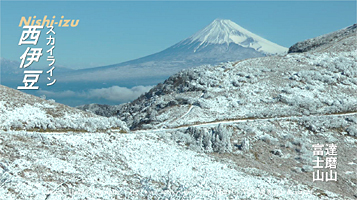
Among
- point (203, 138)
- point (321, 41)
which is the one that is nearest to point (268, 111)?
point (203, 138)

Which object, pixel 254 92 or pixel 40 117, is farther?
pixel 254 92

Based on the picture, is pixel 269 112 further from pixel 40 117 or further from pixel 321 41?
pixel 321 41

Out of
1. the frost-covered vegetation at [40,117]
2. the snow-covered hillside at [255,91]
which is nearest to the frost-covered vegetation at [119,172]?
the frost-covered vegetation at [40,117]

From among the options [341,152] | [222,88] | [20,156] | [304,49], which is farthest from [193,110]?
[304,49]

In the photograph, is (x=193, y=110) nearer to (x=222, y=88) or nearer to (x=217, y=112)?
(x=217, y=112)

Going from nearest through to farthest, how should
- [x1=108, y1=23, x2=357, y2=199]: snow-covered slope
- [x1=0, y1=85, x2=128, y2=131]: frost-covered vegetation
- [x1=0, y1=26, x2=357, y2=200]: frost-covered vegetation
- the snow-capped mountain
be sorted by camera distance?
[x1=0, y1=26, x2=357, y2=200]: frost-covered vegetation < [x1=0, y1=85, x2=128, y2=131]: frost-covered vegetation < the snow-capped mountain < [x1=108, y1=23, x2=357, y2=199]: snow-covered slope

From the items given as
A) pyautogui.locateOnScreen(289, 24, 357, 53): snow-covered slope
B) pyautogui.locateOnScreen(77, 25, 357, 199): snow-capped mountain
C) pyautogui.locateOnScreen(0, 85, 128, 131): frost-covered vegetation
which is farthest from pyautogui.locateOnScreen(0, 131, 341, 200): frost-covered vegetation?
pyautogui.locateOnScreen(289, 24, 357, 53): snow-covered slope

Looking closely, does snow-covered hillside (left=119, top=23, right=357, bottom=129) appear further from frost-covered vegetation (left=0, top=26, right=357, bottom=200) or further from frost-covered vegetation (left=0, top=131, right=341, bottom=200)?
frost-covered vegetation (left=0, top=131, right=341, bottom=200)

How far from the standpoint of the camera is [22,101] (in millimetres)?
41688

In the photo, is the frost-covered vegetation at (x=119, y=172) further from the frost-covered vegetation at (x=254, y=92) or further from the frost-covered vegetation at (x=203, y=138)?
the frost-covered vegetation at (x=254, y=92)

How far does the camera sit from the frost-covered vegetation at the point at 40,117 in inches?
1458

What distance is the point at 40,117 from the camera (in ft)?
131

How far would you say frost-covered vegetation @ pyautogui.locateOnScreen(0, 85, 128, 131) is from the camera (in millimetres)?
37025

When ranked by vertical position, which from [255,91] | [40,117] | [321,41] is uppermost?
[321,41]
